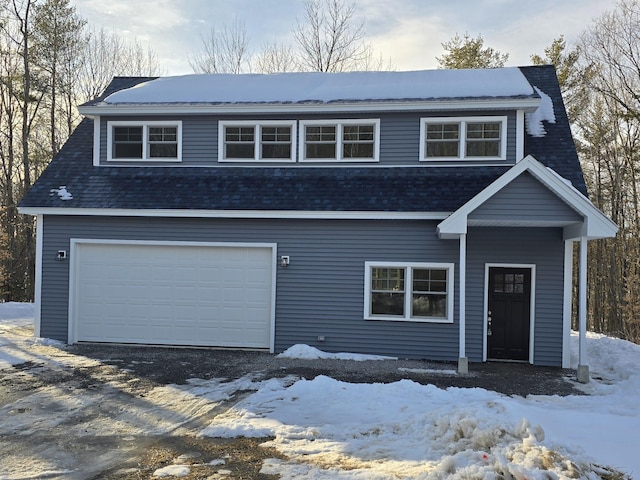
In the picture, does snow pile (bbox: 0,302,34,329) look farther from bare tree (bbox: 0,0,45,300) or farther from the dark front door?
the dark front door

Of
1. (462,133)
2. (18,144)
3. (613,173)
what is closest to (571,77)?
(613,173)

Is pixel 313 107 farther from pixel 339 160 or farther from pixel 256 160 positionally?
pixel 256 160

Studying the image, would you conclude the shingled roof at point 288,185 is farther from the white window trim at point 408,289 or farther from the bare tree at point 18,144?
the bare tree at point 18,144

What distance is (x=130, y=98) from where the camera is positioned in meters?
12.5

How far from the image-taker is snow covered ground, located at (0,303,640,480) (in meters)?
4.53

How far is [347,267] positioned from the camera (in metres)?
10.8

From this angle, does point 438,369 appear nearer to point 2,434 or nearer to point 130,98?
point 2,434

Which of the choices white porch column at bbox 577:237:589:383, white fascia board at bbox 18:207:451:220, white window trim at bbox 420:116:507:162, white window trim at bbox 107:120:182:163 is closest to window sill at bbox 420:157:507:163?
white window trim at bbox 420:116:507:162

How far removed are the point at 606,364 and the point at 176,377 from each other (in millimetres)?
8477

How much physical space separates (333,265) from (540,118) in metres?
6.31

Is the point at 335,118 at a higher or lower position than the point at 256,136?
higher

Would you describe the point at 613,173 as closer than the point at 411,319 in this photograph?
No

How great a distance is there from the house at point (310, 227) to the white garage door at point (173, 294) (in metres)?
0.03

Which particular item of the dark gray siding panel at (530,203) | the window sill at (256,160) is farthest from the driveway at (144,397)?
the window sill at (256,160)
